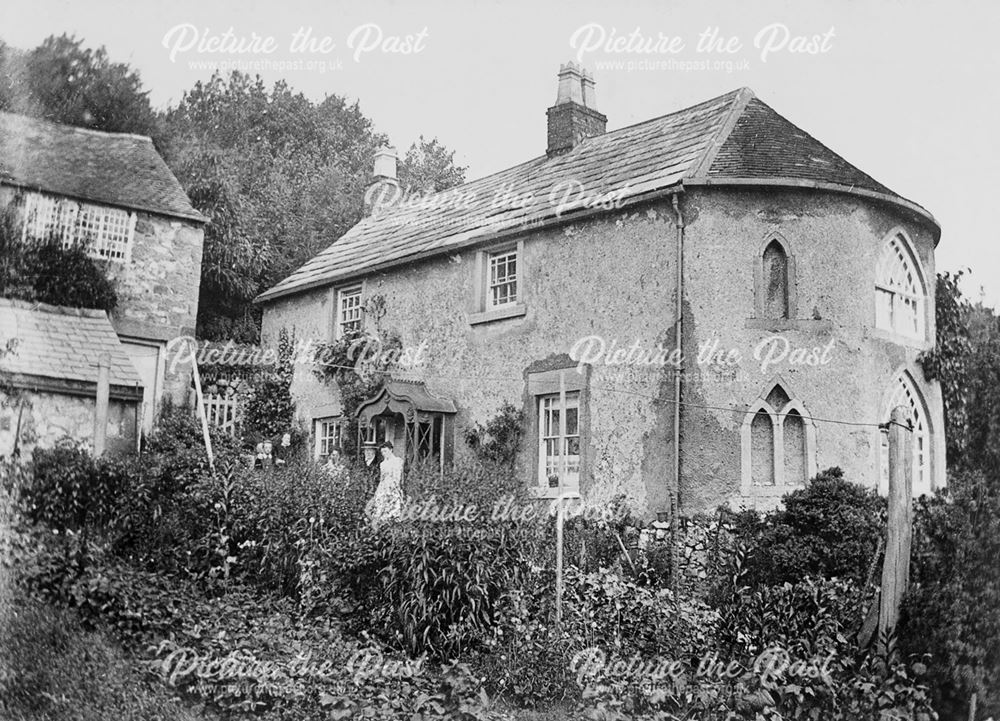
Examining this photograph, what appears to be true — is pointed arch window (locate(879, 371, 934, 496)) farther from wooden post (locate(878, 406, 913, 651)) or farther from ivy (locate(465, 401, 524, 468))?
ivy (locate(465, 401, 524, 468))

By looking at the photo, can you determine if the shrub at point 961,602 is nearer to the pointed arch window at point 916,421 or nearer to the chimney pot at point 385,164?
the pointed arch window at point 916,421

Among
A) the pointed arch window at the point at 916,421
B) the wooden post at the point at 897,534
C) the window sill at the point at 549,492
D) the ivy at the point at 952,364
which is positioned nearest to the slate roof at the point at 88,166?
the window sill at the point at 549,492

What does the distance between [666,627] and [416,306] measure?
10423 mm

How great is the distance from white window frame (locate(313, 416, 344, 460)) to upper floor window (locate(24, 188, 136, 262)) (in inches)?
357

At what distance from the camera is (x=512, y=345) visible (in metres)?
17.1

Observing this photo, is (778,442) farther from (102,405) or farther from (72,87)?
(72,87)

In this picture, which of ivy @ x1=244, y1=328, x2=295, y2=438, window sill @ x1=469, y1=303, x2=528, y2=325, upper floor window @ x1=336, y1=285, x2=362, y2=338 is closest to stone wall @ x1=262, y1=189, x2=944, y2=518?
window sill @ x1=469, y1=303, x2=528, y2=325

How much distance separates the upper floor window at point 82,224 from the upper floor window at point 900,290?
11.2 metres

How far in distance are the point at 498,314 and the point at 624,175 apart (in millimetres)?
3352

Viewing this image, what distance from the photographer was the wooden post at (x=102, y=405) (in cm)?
1040

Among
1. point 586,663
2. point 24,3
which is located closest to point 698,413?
point 586,663

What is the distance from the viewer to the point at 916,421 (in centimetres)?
1572

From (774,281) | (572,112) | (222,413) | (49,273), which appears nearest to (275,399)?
(222,413)

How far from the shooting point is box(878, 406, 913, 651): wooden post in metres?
9.19
